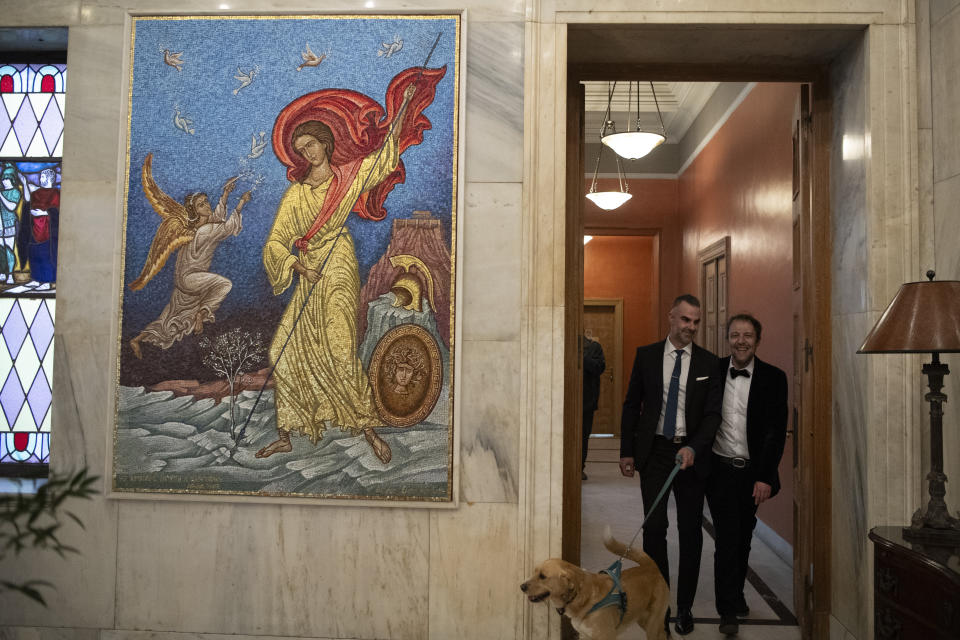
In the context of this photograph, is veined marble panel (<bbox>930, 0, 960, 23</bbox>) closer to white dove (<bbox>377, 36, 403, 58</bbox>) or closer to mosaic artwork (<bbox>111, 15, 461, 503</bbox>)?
mosaic artwork (<bbox>111, 15, 461, 503</bbox>)

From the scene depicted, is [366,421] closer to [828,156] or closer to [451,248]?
[451,248]

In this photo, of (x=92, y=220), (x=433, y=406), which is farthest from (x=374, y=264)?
(x=92, y=220)

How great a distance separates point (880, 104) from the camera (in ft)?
11.0

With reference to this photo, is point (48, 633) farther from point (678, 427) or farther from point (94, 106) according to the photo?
point (678, 427)

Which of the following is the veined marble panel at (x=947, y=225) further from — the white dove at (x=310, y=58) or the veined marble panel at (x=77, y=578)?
the veined marble panel at (x=77, y=578)

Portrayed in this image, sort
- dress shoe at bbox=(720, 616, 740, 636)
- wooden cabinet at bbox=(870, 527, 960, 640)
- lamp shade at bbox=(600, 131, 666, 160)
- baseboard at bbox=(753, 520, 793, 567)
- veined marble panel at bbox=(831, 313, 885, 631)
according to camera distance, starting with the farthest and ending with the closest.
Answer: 1. lamp shade at bbox=(600, 131, 666, 160)
2. baseboard at bbox=(753, 520, 793, 567)
3. dress shoe at bbox=(720, 616, 740, 636)
4. veined marble panel at bbox=(831, 313, 885, 631)
5. wooden cabinet at bbox=(870, 527, 960, 640)

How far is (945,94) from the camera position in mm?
3232

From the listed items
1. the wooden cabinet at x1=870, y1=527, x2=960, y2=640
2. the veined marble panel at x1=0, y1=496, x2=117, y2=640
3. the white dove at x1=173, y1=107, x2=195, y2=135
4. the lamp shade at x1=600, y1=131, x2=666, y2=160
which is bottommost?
the veined marble panel at x1=0, y1=496, x2=117, y2=640

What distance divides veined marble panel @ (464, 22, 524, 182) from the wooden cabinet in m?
2.08

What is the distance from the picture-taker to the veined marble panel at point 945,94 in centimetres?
315

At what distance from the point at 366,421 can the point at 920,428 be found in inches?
95.9

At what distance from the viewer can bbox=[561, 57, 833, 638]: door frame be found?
371 cm

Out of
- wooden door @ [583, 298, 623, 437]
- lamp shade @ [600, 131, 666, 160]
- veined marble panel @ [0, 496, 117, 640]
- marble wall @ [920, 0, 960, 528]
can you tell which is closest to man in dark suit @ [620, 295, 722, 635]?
marble wall @ [920, 0, 960, 528]

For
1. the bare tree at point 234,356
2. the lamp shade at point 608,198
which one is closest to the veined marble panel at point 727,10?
the bare tree at point 234,356
